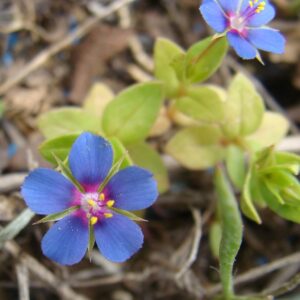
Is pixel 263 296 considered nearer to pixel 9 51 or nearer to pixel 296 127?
pixel 296 127

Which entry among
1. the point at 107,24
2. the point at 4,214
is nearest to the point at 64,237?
the point at 4,214

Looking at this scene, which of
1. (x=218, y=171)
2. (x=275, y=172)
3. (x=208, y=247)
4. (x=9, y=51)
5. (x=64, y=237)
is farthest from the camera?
(x=9, y=51)

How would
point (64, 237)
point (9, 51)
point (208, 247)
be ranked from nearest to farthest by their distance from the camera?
point (64, 237)
point (208, 247)
point (9, 51)

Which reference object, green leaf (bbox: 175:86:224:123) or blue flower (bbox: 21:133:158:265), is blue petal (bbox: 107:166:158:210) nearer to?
blue flower (bbox: 21:133:158:265)

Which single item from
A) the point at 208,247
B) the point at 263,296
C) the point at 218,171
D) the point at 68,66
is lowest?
the point at 208,247

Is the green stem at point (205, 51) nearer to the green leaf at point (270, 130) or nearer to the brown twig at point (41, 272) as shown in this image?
the green leaf at point (270, 130)

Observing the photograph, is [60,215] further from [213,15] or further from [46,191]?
[213,15]
